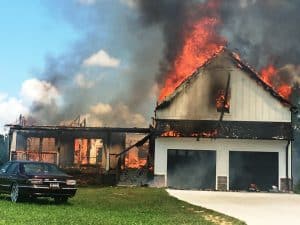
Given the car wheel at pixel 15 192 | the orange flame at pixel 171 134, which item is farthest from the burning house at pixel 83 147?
the car wheel at pixel 15 192

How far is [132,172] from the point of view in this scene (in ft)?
107

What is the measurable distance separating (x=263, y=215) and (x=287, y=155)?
15817 millimetres

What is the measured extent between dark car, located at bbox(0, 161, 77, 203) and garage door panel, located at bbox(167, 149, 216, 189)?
14.0 meters

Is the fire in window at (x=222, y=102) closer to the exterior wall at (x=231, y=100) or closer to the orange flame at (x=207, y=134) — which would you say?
the exterior wall at (x=231, y=100)

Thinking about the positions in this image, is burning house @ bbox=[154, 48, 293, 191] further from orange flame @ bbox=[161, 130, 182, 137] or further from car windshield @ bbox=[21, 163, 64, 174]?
car windshield @ bbox=[21, 163, 64, 174]

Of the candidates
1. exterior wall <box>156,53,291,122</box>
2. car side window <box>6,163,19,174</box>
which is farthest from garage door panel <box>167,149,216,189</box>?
car side window <box>6,163,19,174</box>

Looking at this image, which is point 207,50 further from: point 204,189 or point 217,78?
point 204,189

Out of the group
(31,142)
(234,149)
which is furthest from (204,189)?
(31,142)

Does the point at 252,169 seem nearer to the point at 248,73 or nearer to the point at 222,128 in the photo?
the point at 222,128

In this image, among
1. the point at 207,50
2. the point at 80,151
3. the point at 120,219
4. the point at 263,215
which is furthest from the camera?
the point at 80,151

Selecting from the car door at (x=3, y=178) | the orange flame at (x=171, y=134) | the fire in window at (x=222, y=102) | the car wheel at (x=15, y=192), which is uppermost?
the fire in window at (x=222, y=102)

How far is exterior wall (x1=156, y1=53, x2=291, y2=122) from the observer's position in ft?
104

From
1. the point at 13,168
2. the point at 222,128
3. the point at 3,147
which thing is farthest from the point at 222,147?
the point at 3,147

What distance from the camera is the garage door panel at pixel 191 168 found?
104 feet
